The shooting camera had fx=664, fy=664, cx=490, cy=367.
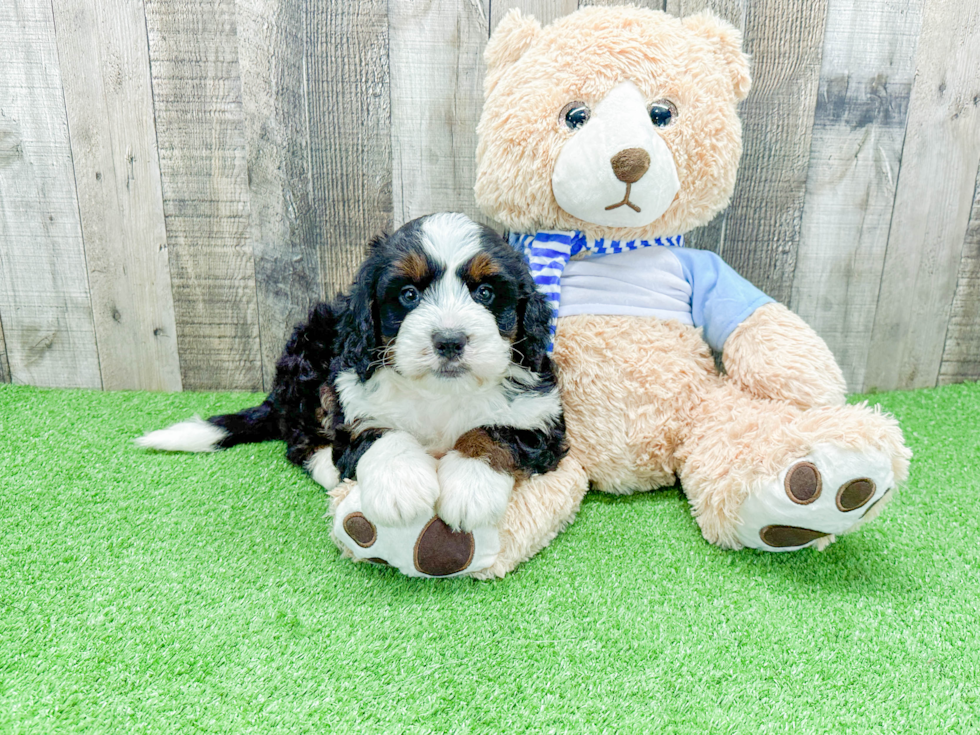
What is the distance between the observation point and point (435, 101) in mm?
2213

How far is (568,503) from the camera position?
5.55ft

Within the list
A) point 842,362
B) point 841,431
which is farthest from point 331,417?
point 842,362

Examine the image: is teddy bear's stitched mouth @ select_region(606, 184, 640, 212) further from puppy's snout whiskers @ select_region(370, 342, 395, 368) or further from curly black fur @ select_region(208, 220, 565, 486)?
puppy's snout whiskers @ select_region(370, 342, 395, 368)

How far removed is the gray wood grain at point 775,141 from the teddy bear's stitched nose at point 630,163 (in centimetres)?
83

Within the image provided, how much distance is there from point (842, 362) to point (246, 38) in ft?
7.92

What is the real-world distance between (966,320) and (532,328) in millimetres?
1981

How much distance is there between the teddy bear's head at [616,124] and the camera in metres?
1.66

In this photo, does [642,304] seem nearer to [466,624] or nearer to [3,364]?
[466,624]

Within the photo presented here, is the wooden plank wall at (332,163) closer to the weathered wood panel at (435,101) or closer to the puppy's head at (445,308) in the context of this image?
the weathered wood panel at (435,101)

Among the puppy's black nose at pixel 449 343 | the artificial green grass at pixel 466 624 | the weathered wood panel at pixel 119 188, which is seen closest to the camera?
the artificial green grass at pixel 466 624

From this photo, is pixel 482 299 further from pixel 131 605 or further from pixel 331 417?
pixel 131 605

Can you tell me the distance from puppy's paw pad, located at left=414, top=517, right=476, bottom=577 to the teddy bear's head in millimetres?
882

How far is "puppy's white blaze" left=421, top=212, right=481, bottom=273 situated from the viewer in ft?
4.73

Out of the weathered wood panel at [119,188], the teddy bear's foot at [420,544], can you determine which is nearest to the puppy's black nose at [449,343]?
the teddy bear's foot at [420,544]
